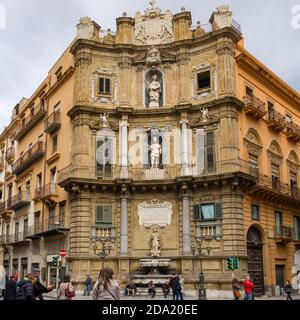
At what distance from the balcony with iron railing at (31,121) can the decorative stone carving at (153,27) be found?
10562 millimetres

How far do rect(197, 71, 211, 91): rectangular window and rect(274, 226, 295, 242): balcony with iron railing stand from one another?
417 inches

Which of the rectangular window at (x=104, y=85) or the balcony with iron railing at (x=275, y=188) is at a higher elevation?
the rectangular window at (x=104, y=85)

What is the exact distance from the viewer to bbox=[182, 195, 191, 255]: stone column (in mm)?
27922

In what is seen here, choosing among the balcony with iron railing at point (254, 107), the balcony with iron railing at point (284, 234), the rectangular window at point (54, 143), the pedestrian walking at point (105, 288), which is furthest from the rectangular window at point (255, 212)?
the pedestrian walking at point (105, 288)

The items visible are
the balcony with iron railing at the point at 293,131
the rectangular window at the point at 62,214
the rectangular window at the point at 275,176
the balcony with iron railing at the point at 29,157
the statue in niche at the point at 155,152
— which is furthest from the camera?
the balcony with iron railing at the point at 29,157

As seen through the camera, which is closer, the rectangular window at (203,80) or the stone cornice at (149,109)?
the stone cornice at (149,109)

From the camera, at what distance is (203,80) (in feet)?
100

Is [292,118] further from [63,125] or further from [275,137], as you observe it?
[63,125]

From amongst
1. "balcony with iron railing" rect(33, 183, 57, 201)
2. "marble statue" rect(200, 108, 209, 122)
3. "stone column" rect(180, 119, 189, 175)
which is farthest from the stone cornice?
"balcony with iron railing" rect(33, 183, 57, 201)

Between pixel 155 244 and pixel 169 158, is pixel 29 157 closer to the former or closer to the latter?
pixel 169 158

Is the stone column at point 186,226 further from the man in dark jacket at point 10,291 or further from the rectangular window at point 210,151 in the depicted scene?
the man in dark jacket at point 10,291

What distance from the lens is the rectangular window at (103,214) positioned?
2895 centimetres

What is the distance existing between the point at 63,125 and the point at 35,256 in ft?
34.3

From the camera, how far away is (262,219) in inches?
1177
